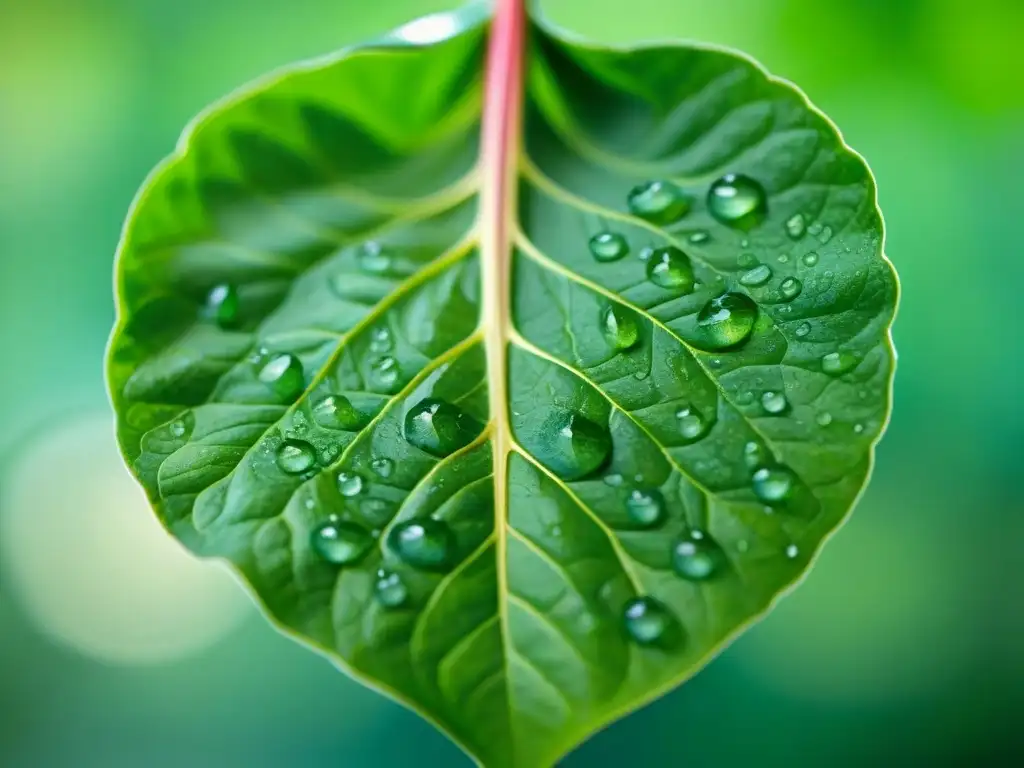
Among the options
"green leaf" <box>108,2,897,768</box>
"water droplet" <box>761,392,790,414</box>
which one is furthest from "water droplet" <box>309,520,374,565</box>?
"water droplet" <box>761,392,790,414</box>

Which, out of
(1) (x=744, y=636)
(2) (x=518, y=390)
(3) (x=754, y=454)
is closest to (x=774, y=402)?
(3) (x=754, y=454)

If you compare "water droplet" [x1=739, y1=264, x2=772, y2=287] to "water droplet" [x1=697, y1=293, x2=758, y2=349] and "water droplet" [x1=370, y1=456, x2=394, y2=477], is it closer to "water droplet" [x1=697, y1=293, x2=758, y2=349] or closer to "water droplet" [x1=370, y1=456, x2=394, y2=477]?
"water droplet" [x1=697, y1=293, x2=758, y2=349]

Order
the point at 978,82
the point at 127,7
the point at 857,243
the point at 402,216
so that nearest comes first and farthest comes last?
1. the point at 857,243
2. the point at 402,216
3. the point at 978,82
4. the point at 127,7

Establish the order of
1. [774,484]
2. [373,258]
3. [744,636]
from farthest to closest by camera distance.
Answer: [744,636] < [373,258] < [774,484]

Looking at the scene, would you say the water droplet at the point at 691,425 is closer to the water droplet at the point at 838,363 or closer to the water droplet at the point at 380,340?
the water droplet at the point at 838,363

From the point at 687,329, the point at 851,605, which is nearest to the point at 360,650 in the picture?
the point at 687,329

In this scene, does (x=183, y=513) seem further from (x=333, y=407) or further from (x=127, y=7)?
(x=127, y=7)

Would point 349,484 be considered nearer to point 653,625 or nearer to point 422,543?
point 422,543
